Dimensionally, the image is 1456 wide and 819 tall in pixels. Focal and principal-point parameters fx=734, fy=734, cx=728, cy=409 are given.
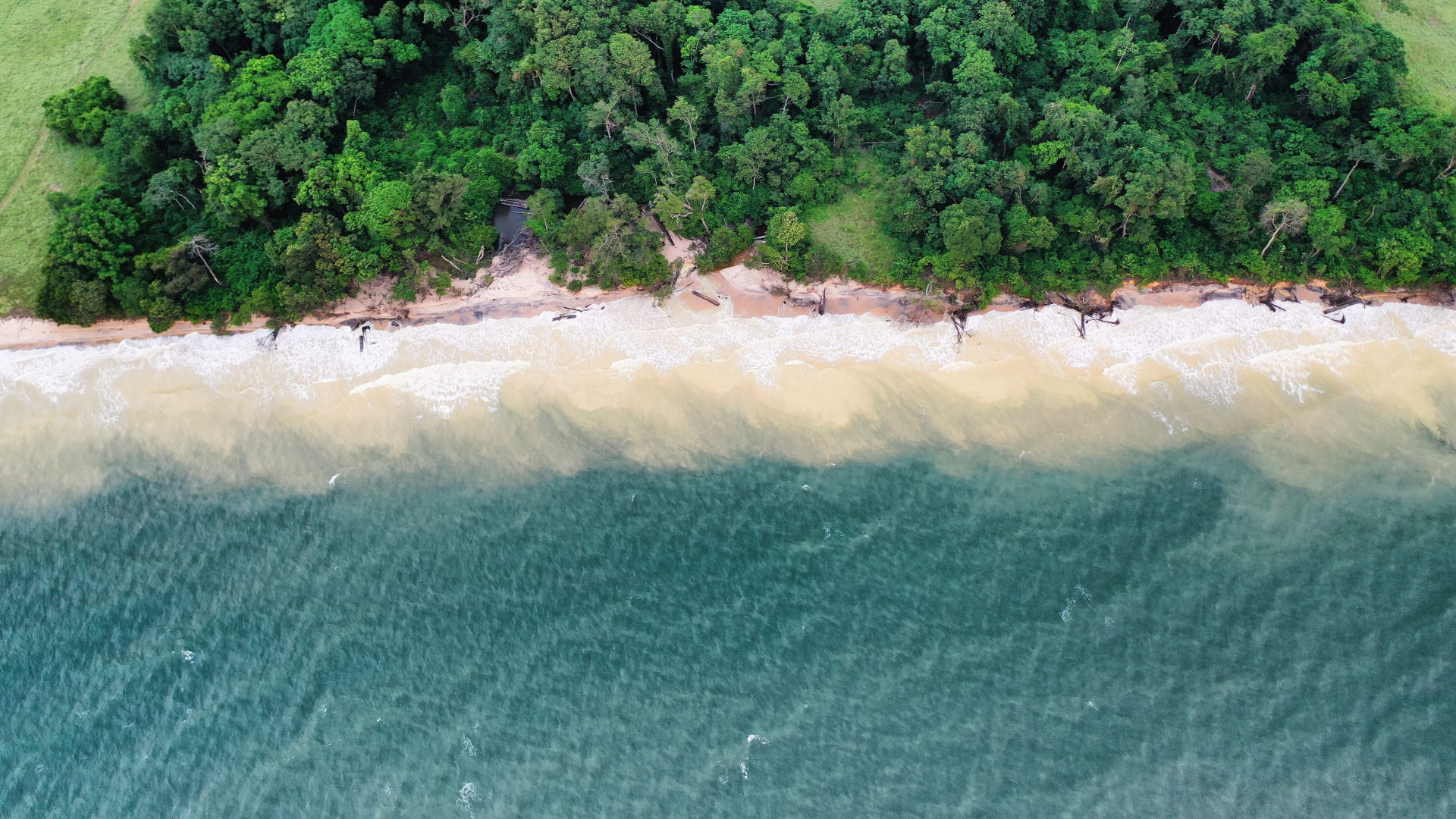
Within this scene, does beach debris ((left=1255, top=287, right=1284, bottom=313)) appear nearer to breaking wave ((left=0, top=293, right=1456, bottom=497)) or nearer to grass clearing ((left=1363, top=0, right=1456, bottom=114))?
breaking wave ((left=0, top=293, right=1456, bottom=497))

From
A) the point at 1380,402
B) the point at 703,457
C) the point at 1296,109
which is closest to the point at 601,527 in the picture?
the point at 703,457

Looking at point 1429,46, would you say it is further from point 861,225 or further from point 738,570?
point 738,570

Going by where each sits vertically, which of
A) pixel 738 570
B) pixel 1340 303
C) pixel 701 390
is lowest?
pixel 738 570

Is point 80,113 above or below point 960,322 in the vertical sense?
below

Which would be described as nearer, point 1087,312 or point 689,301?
point 1087,312

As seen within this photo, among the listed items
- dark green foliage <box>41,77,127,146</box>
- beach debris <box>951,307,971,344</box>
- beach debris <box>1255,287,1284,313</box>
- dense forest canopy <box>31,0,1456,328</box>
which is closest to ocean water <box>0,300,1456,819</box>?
beach debris <box>951,307,971,344</box>

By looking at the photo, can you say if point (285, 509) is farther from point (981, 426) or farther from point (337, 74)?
point (981, 426)

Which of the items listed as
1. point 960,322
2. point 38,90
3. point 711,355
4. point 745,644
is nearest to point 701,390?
point 711,355

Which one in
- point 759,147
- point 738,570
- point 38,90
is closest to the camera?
point 738,570
